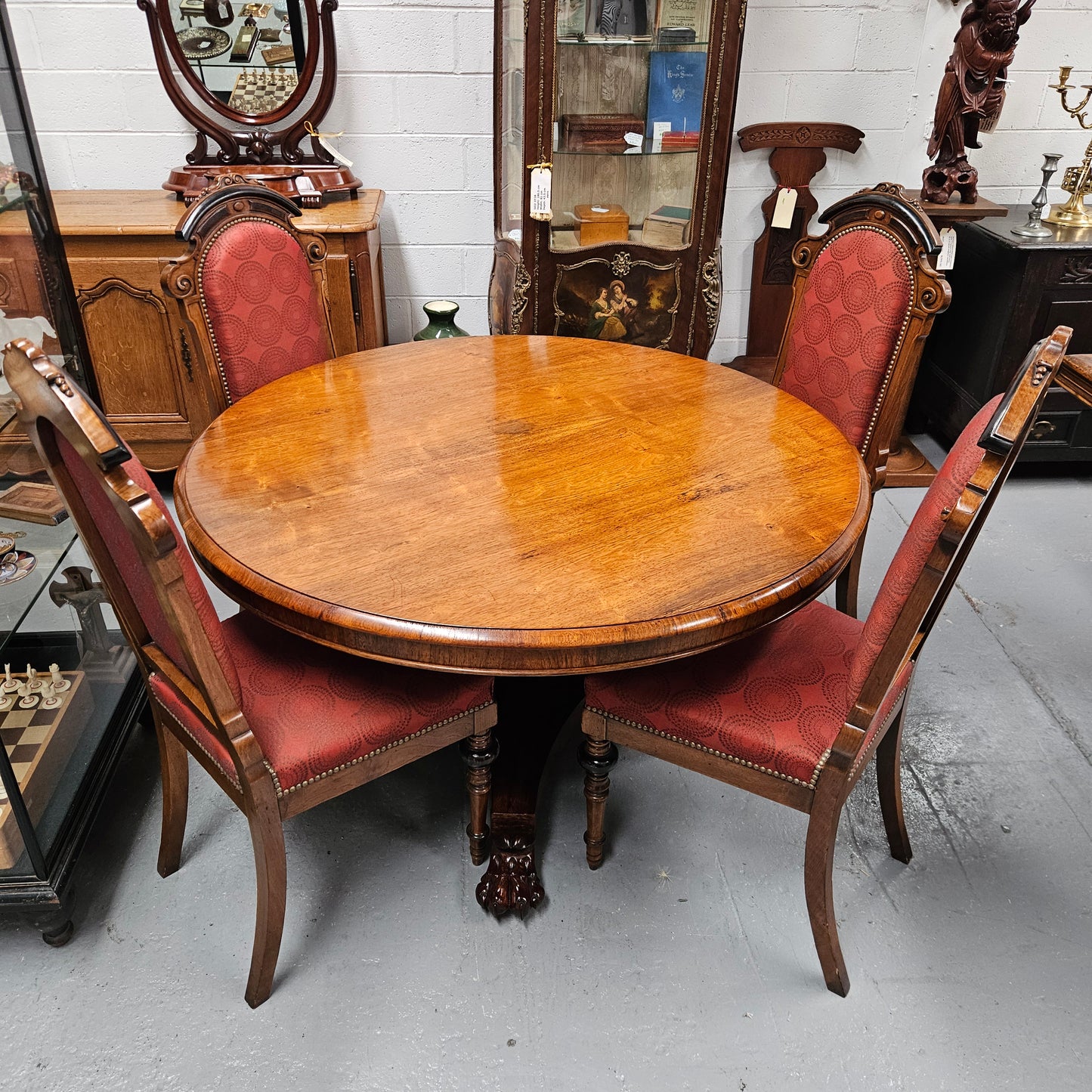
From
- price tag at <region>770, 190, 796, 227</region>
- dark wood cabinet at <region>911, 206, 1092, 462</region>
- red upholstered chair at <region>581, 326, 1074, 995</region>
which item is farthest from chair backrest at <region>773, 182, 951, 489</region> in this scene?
price tag at <region>770, 190, 796, 227</region>

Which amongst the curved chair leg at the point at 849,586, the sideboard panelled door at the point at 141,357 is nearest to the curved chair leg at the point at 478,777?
the curved chair leg at the point at 849,586

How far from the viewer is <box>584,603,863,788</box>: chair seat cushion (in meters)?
1.34

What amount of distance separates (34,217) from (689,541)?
4.23 feet

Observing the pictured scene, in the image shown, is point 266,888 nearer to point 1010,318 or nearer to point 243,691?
point 243,691

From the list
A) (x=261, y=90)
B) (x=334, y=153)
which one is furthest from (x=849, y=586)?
(x=261, y=90)

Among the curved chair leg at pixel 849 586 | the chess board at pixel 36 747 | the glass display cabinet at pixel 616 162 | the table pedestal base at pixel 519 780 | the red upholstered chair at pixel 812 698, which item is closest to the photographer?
the red upholstered chair at pixel 812 698

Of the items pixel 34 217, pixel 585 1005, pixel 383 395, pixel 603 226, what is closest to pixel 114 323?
pixel 34 217

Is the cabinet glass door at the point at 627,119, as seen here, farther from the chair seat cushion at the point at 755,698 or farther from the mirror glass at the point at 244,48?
the chair seat cushion at the point at 755,698

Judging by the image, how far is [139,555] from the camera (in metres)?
1.06

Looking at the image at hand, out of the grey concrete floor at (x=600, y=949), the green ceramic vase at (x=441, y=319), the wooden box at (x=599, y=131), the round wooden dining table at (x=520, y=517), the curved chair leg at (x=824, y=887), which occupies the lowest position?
the grey concrete floor at (x=600, y=949)

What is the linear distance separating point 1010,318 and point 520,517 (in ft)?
7.14

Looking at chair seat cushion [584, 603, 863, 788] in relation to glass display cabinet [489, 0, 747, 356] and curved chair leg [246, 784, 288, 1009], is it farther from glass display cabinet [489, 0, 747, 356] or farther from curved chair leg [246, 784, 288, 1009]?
glass display cabinet [489, 0, 747, 356]

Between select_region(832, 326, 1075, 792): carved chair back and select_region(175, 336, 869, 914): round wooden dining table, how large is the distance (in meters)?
0.14

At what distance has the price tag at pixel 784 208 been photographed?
3127 millimetres
